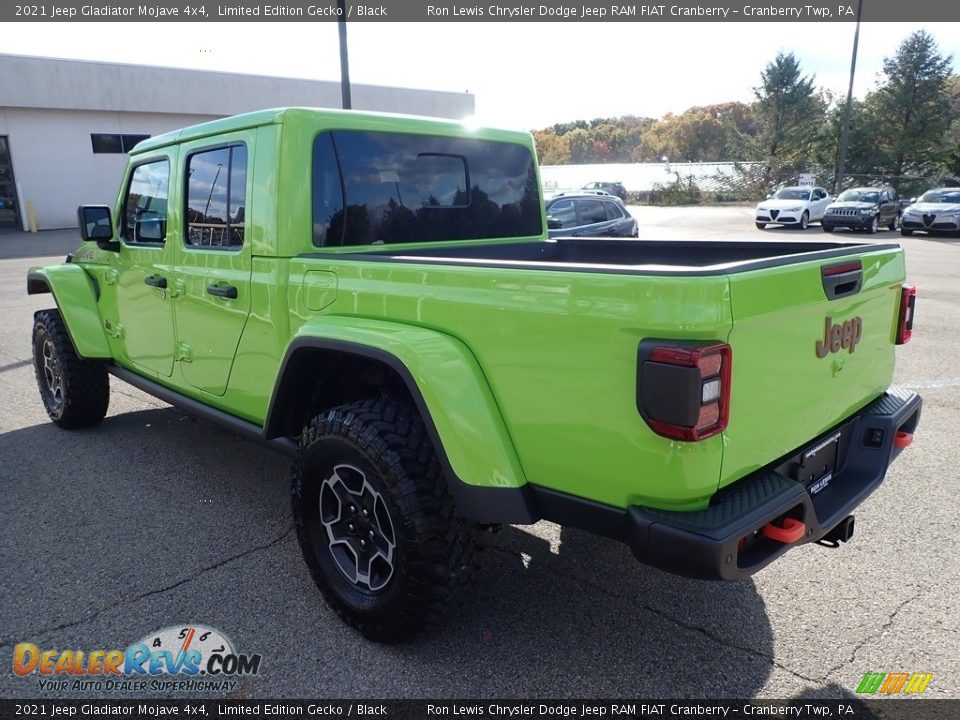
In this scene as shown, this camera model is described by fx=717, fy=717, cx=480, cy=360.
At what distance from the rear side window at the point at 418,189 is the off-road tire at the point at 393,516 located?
96 cm

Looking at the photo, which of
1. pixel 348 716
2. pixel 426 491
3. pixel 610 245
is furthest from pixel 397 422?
pixel 610 245

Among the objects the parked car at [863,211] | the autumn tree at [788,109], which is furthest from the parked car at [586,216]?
the autumn tree at [788,109]

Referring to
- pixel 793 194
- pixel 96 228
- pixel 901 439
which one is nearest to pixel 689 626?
pixel 901 439

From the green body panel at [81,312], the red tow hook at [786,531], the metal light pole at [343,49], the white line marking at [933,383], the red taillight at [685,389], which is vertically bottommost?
the white line marking at [933,383]

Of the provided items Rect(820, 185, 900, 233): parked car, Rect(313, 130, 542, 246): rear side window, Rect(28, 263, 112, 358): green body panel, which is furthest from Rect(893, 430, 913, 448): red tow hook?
Rect(820, 185, 900, 233): parked car

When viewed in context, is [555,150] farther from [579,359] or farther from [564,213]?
[579,359]

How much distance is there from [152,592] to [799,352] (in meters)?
2.78

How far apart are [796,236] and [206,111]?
23.2 meters

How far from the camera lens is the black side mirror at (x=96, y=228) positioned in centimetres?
443

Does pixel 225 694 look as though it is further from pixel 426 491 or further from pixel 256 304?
pixel 256 304

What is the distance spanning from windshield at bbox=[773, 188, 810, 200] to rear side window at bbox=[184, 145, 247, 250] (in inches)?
979

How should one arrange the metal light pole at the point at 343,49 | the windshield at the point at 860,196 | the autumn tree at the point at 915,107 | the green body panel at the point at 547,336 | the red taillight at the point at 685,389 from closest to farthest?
the red taillight at the point at 685,389
the green body panel at the point at 547,336
the metal light pole at the point at 343,49
the windshield at the point at 860,196
the autumn tree at the point at 915,107

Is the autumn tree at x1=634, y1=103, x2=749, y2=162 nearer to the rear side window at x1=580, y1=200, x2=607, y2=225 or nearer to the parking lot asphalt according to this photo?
the rear side window at x1=580, y1=200, x2=607, y2=225

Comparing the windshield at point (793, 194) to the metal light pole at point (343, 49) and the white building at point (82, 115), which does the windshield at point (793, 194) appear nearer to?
the metal light pole at point (343, 49)
